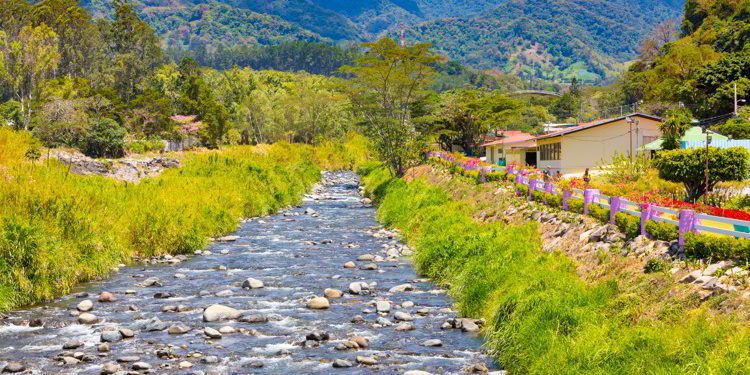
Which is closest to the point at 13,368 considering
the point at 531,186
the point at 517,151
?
the point at 531,186

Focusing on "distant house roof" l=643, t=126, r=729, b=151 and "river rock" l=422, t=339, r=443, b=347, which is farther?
"distant house roof" l=643, t=126, r=729, b=151

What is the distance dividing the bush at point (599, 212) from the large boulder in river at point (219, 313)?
10597 mm

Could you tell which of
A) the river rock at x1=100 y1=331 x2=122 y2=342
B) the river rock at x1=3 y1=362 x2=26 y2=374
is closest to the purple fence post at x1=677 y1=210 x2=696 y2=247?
the river rock at x1=100 y1=331 x2=122 y2=342

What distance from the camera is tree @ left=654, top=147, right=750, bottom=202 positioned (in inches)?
1098

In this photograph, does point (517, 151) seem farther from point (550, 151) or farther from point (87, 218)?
point (87, 218)

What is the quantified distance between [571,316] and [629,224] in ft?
15.4

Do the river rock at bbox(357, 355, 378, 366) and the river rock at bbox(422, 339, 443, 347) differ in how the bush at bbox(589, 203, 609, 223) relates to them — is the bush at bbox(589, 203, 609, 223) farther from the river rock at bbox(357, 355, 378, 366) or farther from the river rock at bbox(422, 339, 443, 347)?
the river rock at bbox(357, 355, 378, 366)

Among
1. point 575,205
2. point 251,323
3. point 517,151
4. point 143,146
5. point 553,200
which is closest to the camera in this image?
point 251,323

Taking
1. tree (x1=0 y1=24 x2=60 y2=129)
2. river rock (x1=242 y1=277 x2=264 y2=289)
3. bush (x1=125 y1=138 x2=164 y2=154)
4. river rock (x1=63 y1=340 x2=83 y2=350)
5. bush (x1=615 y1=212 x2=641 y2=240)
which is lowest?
river rock (x1=242 y1=277 x2=264 y2=289)

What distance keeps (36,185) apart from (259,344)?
11723 millimetres

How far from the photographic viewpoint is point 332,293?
21.1 m

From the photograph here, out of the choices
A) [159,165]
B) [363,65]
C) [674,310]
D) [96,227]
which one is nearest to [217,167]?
[159,165]

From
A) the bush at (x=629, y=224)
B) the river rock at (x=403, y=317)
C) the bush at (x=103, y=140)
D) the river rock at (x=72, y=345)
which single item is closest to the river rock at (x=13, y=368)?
the river rock at (x=72, y=345)

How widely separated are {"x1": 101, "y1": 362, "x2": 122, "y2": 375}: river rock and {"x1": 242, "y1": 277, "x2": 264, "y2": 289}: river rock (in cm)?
840
